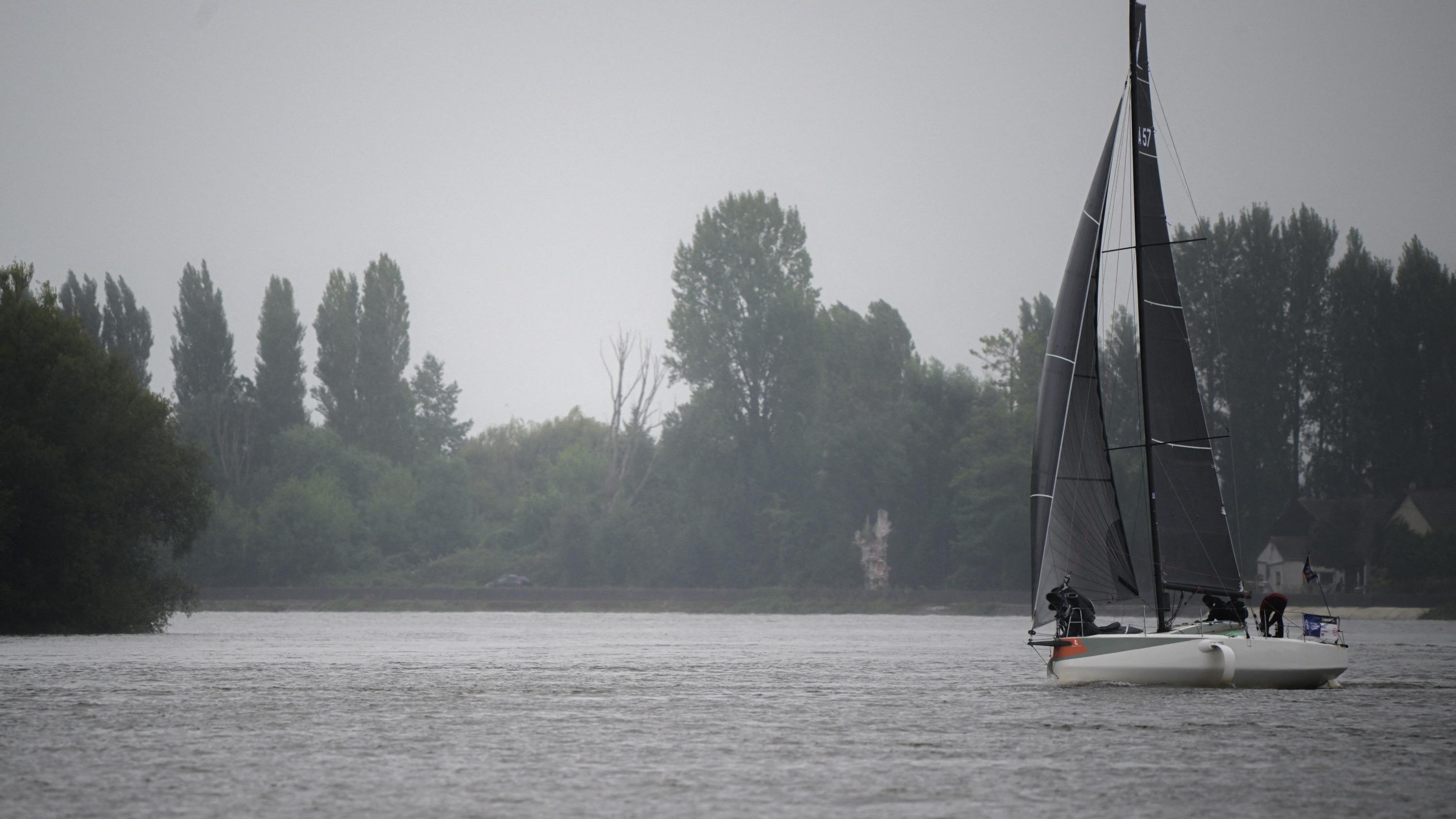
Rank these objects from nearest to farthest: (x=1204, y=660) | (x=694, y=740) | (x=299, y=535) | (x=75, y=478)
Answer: (x=694, y=740) → (x=1204, y=660) → (x=75, y=478) → (x=299, y=535)

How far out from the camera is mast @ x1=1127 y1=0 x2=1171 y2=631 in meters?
28.0

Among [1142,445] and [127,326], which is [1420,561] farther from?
[127,326]

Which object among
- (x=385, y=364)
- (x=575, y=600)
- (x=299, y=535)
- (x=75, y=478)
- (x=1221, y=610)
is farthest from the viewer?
(x=385, y=364)

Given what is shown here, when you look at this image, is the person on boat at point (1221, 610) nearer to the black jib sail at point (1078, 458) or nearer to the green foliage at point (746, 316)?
the black jib sail at point (1078, 458)

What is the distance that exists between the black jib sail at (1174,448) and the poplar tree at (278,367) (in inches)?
3470

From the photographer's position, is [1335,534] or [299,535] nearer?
[1335,534]

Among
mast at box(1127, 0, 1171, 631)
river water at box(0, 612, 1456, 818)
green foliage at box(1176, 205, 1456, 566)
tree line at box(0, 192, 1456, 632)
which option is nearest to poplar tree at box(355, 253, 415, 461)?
tree line at box(0, 192, 1456, 632)

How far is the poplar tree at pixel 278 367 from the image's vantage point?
357ft

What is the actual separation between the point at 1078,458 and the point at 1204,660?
410cm

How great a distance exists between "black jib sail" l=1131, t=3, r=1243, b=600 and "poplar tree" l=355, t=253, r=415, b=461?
286 feet

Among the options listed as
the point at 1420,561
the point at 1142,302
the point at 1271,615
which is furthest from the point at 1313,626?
the point at 1420,561

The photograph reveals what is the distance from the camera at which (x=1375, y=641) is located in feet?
167

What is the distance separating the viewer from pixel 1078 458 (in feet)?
94.6

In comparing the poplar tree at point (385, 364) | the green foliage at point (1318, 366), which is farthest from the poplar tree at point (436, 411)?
the green foliage at point (1318, 366)
